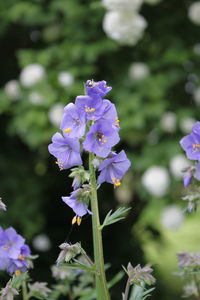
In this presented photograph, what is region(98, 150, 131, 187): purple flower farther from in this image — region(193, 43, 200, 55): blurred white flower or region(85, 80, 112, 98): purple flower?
region(193, 43, 200, 55): blurred white flower

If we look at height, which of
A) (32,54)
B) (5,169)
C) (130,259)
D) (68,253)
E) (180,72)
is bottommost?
(68,253)

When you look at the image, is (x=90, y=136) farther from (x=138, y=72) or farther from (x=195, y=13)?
(x=195, y=13)

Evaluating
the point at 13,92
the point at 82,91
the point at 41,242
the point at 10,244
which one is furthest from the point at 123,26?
the point at 10,244

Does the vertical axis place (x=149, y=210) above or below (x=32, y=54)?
below

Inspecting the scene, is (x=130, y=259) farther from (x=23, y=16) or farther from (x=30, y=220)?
(x=23, y=16)

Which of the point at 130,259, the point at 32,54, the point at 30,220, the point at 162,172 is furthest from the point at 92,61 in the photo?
the point at 130,259

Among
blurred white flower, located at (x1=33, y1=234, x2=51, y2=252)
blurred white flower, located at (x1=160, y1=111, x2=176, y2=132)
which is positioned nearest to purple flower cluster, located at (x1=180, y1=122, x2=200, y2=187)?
blurred white flower, located at (x1=160, y1=111, x2=176, y2=132)
